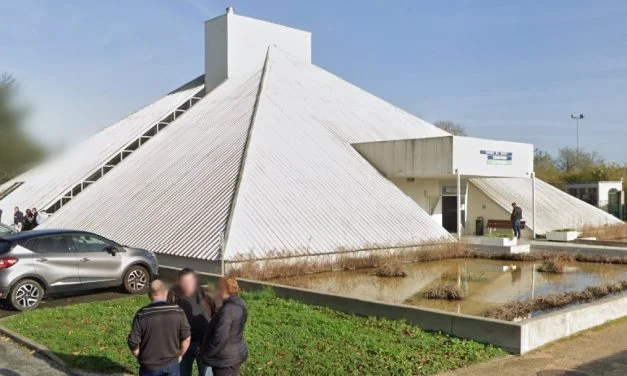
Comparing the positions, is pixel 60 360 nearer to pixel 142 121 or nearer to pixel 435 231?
pixel 435 231

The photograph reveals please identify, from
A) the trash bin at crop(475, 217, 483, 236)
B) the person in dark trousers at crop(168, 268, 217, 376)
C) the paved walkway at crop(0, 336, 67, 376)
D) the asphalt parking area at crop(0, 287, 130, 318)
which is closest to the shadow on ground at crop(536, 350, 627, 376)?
the person in dark trousers at crop(168, 268, 217, 376)

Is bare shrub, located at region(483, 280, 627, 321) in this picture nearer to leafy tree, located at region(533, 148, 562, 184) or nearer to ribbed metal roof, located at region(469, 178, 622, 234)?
ribbed metal roof, located at region(469, 178, 622, 234)

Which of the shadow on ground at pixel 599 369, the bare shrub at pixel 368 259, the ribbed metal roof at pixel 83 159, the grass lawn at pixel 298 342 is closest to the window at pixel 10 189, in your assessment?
the ribbed metal roof at pixel 83 159

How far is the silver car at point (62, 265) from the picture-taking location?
11383 mm

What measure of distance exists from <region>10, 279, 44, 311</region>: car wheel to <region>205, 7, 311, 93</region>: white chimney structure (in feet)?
66.1

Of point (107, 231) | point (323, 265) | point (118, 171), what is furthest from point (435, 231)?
point (118, 171)

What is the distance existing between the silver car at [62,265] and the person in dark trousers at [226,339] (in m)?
7.39

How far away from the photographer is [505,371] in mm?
7578

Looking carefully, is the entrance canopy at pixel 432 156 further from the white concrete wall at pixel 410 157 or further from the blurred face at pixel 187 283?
the blurred face at pixel 187 283

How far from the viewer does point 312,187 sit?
19.7 meters

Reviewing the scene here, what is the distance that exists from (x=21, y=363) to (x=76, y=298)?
203 inches

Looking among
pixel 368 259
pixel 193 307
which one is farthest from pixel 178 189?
pixel 193 307

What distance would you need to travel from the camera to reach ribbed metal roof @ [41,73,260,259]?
16.8 metres

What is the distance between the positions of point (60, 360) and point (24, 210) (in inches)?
720
